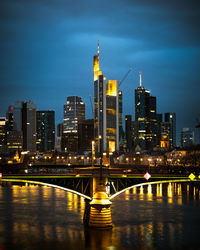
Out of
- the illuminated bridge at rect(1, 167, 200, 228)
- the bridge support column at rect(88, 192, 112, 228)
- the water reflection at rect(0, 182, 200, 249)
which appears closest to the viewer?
the water reflection at rect(0, 182, 200, 249)

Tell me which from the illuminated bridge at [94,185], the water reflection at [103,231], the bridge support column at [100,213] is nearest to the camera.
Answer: the water reflection at [103,231]

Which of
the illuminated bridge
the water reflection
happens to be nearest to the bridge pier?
the illuminated bridge

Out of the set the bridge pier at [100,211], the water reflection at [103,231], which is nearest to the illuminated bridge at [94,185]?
the bridge pier at [100,211]

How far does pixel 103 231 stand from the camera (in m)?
79.2

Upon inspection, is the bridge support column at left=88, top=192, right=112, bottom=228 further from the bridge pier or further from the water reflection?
the water reflection

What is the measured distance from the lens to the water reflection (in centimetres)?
7419

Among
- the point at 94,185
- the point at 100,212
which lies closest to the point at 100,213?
the point at 100,212

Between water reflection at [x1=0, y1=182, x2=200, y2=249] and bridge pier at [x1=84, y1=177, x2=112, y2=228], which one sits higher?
bridge pier at [x1=84, y1=177, x2=112, y2=228]

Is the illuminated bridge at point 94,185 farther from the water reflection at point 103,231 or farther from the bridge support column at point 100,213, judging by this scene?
the water reflection at point 103,231

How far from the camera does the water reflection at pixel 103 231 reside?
243ft

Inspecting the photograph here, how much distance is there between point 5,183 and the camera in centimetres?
19488

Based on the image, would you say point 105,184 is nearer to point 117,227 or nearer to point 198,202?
point 117,227

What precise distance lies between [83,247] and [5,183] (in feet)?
423

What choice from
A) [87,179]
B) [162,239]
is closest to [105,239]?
[162,239]
